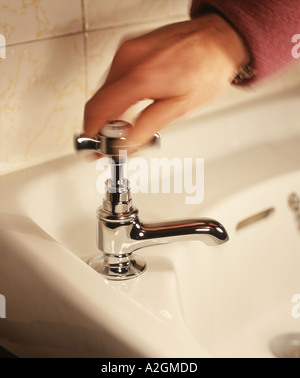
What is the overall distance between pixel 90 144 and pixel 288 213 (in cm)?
30

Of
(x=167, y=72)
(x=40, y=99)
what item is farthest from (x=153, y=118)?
(x=40, y=99)

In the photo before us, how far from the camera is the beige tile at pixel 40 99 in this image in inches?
21.0

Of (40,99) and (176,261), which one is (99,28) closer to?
(40,99)

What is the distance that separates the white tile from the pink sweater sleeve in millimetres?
104

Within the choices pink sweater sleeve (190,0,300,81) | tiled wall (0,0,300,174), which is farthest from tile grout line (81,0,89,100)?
pink sweater sleeve (190,0,300,81)

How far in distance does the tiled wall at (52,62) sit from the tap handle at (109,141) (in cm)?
13

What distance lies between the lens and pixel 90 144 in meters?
0.43

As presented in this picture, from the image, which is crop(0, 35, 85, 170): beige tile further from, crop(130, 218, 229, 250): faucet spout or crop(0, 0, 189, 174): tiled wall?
crop(130, 218, 229, 250): faucet spout

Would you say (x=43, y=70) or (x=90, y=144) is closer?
(x=90, y=144)

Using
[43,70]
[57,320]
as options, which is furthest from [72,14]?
[57,320]

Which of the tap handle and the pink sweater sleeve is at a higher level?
the pink sweater sleeve

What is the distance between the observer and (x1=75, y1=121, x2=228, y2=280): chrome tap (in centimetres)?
45

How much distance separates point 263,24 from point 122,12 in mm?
169
